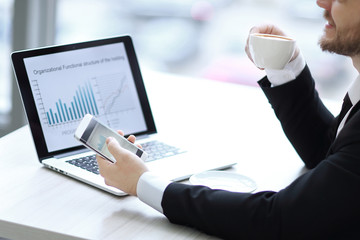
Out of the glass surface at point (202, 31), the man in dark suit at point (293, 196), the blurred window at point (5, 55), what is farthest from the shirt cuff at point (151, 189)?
the glass surface at point (202, 31)

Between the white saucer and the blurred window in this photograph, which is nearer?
the white saucer

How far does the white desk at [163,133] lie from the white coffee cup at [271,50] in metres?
0.24

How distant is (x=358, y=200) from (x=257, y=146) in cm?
54

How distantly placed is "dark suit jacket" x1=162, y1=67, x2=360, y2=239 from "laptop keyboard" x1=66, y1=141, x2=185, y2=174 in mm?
241

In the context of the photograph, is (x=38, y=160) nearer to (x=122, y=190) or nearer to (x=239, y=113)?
(x=122, y=190)

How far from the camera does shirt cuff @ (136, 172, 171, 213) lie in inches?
39.6

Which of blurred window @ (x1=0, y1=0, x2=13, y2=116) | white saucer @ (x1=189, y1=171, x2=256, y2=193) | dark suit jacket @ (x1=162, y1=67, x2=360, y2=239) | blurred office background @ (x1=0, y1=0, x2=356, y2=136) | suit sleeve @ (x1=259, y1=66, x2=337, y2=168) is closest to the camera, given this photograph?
dark suit jacket @ (x1=162, y1=67, x2=360, y2=239)

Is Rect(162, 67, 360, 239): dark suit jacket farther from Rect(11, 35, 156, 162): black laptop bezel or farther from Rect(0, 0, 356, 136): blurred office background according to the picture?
Rect(0, 0, 356, 136): blurred office background

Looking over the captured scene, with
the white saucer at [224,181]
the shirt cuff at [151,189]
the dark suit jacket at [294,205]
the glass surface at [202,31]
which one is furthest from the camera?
the glass surface at [202,31]

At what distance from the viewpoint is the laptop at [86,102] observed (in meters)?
1.21

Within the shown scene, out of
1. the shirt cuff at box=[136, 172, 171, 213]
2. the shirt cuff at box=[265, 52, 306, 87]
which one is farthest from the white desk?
the shirt cuff at box=[265, 52, 306, 87]

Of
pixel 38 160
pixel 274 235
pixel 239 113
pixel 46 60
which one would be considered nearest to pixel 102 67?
pixel 46 60

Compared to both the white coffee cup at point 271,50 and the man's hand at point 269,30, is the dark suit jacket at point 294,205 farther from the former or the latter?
the man's hand at point 269,30

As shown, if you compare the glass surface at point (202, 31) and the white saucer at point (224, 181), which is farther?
the glass surface at point (202, 31)
